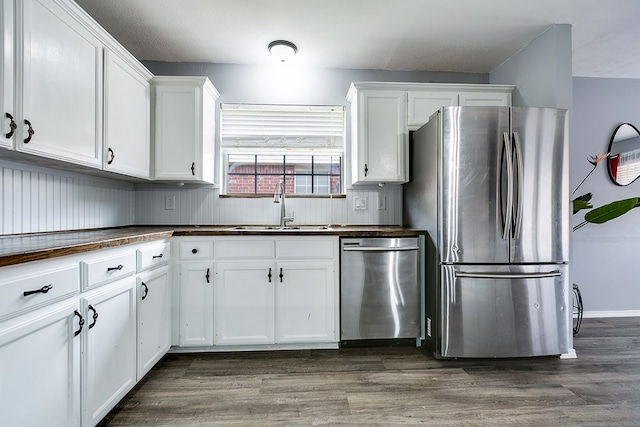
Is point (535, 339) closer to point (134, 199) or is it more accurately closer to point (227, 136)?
point (227, 136)

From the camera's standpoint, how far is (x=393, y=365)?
6.86 feet

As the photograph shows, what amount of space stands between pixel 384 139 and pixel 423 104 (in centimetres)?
47

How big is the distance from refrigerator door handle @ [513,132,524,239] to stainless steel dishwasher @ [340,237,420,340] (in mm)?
676

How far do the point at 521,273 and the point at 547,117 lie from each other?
1112 millimetres

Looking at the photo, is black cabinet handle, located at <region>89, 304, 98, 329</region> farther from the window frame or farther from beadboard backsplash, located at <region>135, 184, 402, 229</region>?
the window frame

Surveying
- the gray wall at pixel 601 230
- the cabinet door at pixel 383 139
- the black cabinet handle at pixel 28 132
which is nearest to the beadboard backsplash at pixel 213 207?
the cabinet door at pixel 383 139

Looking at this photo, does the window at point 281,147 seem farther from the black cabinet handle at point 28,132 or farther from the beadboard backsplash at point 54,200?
the black cabinet handle at point 28,132

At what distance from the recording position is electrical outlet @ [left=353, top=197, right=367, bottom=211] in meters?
2.96

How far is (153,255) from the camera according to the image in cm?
190

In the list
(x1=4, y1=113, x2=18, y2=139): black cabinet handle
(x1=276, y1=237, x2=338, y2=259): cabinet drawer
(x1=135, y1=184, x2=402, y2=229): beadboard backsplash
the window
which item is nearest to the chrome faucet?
(x1=135, y1=184, x2=402, y2=229): beadboard backsplash

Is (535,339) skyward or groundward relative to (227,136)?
groundward

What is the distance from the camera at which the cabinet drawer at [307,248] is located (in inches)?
87.9

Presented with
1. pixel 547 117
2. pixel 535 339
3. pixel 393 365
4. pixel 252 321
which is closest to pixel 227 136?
pixel 252 321

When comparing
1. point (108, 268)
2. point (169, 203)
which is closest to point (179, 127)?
point (169, 203)
